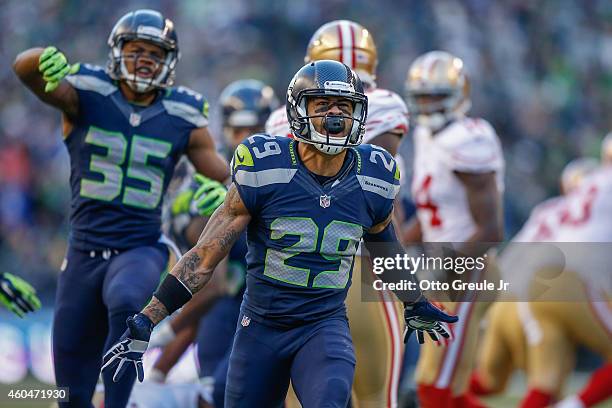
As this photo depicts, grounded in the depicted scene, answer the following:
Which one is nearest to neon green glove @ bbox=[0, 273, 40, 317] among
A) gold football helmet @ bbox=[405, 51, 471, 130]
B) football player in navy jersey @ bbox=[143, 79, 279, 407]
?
football player in navy jersey @ bbox=[143, 79, 279, 407]

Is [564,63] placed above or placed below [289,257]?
above

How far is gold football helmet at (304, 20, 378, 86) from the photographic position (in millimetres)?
5715

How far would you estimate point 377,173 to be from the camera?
14.3 feet

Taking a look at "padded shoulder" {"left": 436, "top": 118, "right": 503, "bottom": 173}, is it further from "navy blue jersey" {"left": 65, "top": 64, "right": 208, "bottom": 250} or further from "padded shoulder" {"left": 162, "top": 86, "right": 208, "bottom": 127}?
"navy blue jersey" {"left": 65, "top": 64, "right": 208, "bottom": 250}

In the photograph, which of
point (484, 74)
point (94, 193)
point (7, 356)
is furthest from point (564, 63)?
point (94, 193)

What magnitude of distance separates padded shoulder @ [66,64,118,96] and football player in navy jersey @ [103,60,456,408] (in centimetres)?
131

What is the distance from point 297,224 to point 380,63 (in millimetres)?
10107

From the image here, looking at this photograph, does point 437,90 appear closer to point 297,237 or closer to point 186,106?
point 186,106

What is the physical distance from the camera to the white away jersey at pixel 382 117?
17.3ft

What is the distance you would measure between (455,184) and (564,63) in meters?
8.90

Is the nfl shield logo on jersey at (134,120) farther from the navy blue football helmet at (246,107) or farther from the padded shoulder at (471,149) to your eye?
the padded shoulder at (471,149)


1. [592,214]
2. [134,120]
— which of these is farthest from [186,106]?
[592,214]

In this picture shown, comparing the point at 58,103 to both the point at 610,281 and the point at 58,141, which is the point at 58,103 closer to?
the point at 610,281

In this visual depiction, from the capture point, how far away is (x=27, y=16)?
43.9 ft
